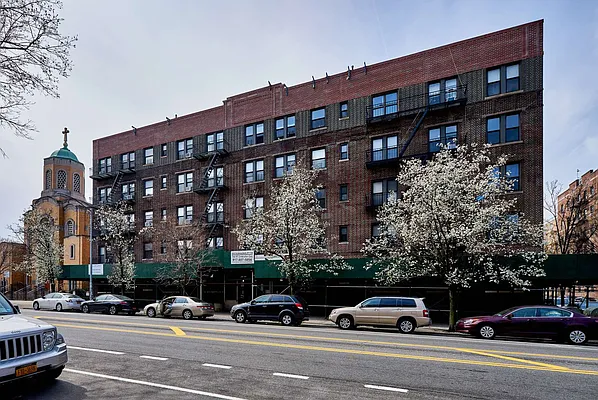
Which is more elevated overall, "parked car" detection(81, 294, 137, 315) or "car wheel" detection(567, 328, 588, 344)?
"car wheel" detection(567, 328, 588, 344)

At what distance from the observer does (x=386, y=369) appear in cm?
955

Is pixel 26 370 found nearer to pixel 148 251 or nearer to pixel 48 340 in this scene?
pixel 48 340

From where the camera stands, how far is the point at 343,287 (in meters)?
26.4

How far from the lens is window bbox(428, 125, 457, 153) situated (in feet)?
85.3

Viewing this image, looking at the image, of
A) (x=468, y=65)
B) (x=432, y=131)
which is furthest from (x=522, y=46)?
(x=432, y=131)

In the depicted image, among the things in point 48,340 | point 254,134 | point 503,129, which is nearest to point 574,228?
point 503,129

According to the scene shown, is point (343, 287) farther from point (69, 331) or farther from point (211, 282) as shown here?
point (69, 331)

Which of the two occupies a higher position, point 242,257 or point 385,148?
point 385,148

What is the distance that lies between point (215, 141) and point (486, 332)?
2584cm

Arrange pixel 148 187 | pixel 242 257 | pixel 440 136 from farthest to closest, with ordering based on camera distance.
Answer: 1. pixel 148 187
2. pixel 242 257
3. pixel 440 136

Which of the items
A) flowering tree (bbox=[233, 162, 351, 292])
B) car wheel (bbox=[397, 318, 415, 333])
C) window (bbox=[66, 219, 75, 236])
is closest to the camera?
car wheel (bbox=[397, 318, 415, 333])

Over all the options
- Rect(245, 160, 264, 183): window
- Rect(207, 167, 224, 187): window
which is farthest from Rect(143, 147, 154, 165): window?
Rect(245, 160, 264, 183): window

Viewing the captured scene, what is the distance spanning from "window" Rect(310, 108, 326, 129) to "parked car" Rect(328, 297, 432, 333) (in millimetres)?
15394

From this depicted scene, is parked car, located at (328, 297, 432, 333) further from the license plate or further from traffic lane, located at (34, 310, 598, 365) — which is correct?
the license plate
